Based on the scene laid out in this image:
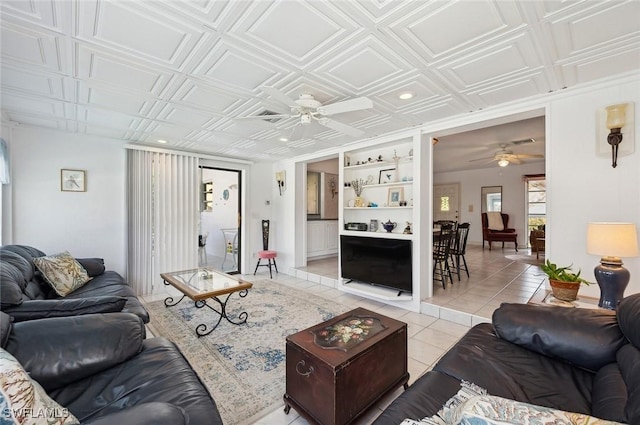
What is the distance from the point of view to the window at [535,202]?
7.68 m

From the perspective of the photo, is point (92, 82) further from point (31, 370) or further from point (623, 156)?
point (623, 156)

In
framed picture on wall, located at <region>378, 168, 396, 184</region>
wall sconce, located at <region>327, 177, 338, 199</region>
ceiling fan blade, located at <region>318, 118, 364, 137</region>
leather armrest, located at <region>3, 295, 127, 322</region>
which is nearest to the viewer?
leather armrest, located at <region>3, 295, 127, 322</region>

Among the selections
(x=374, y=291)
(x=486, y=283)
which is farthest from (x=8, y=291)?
(x=486, y=283)

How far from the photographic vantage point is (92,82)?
91.0 inches

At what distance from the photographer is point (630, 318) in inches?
51.9

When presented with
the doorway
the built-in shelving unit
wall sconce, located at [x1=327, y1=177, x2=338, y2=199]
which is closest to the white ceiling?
the built-in shelving unit

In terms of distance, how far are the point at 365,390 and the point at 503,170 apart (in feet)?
28.3

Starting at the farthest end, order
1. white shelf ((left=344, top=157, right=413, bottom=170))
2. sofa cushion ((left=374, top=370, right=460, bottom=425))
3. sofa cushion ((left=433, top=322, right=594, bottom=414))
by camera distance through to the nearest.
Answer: white shelf ((left=344, top=157, right=413, bottom=170)) < sofa cushion ((left=433, top=322, right=594, bottom=414)) < sofa cushion ((left=374, top=370, right=460, bottom=425))

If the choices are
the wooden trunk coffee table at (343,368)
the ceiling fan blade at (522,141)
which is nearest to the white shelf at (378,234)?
the wooden trunk coffee table at (343,368)

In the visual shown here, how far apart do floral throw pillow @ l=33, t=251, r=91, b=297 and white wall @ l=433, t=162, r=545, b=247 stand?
31.2ft

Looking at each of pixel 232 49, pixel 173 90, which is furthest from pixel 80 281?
pixel 232 49

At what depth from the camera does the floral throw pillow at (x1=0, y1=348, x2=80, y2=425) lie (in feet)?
2.63

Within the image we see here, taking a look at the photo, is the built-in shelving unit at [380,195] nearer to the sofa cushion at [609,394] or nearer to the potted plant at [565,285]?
the potted plant at [565,285]

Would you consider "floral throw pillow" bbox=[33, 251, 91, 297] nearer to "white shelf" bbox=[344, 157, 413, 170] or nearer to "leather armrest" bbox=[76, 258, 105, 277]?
"leather armrest" bbox=[76, 258, 105, 277]
